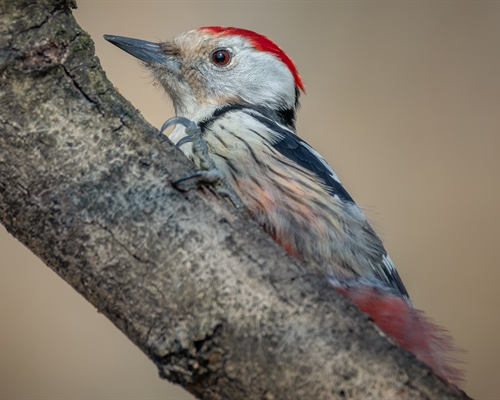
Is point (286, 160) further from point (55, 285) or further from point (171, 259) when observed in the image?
point (55, 285)

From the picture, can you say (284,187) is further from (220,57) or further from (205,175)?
(220,57)

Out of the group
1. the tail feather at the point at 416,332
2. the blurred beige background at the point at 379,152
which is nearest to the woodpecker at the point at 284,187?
the tail feather at the point at 416,332

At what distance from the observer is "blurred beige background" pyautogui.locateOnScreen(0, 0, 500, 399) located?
3.13 metres

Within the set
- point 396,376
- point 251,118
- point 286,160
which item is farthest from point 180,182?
point 251,118

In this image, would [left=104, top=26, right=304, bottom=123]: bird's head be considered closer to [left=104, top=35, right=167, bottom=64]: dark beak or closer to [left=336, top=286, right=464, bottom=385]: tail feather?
[left=104, top=35, right=167, bottom=64]: dark beak

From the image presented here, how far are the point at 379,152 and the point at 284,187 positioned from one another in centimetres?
194

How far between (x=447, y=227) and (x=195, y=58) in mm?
1915

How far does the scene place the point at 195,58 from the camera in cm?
238

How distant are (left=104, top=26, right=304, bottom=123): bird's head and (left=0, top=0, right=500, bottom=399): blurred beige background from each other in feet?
3.28

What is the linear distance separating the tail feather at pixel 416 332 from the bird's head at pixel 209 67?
1103 millimetres

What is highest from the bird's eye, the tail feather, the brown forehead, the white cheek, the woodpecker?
the brown forehead

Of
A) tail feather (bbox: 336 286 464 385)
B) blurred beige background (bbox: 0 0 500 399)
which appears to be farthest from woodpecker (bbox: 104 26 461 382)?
blurred beige background (bbox: 0 0 500 399)

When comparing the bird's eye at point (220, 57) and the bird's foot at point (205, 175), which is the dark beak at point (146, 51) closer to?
the bird's eye at point (220, 57)

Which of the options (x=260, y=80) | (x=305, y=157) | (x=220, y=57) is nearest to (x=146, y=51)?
(x=220, y=57)
